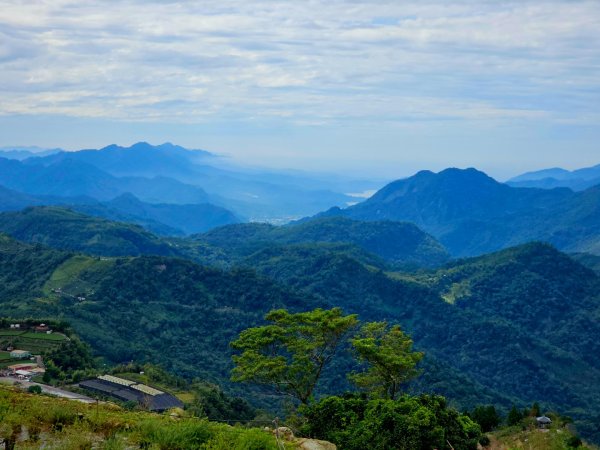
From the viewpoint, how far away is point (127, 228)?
527 ft

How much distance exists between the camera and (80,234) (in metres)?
153

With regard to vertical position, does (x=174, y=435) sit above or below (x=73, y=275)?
above

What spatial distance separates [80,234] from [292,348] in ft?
471

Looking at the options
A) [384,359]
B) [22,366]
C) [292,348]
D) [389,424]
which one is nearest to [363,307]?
[22,366]

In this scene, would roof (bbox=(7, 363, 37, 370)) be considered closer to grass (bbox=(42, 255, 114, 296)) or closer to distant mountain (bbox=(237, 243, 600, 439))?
grass (bbox=(42, 255, 114, 296))

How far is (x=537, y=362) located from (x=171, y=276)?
6219 centimetres

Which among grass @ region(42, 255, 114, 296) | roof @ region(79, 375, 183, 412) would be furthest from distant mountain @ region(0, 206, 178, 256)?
roof @ region(79, 375, 183, 412)

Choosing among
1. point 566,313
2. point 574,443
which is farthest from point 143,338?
point 566,313

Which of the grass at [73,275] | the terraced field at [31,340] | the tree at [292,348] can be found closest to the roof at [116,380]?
the terraced field at [31,340]

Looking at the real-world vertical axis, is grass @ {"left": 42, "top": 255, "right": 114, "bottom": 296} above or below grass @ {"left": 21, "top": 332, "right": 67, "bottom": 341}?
below

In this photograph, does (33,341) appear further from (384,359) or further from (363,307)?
(363,307)

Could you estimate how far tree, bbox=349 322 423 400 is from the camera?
2108 cm

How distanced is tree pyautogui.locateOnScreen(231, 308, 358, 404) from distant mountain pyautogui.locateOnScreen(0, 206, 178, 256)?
418 ft

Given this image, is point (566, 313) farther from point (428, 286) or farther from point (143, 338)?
point (143, 338)
